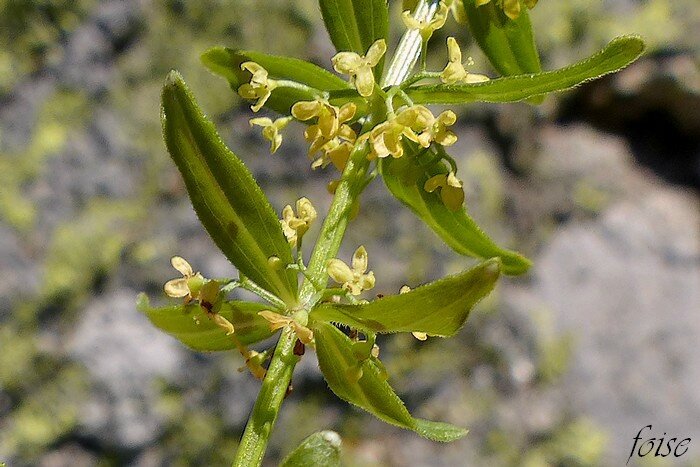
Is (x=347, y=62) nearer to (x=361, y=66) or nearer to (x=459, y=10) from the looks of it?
(x=361, y=66)

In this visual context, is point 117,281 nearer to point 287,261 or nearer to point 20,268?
point 20,268

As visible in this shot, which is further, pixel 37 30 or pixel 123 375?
pixel 37 30

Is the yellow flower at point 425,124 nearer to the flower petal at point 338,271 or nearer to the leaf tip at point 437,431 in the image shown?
the flower petal at point 338,271

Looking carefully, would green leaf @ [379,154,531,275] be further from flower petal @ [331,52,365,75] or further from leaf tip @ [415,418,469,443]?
leaf tip @ [415,418,469,443]

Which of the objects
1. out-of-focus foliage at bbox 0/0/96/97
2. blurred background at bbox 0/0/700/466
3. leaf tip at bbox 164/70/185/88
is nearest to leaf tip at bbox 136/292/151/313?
leaf tip at bbox 164/70/185/88

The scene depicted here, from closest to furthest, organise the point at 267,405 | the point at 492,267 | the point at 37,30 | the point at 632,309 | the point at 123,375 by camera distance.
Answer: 1. the point at 492,267
2. the point at 267,405
3. the point at 123,375
4. the point at 37,30
5. the point at 632,309

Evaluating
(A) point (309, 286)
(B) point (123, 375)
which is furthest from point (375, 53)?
(B) point (123, 375)
